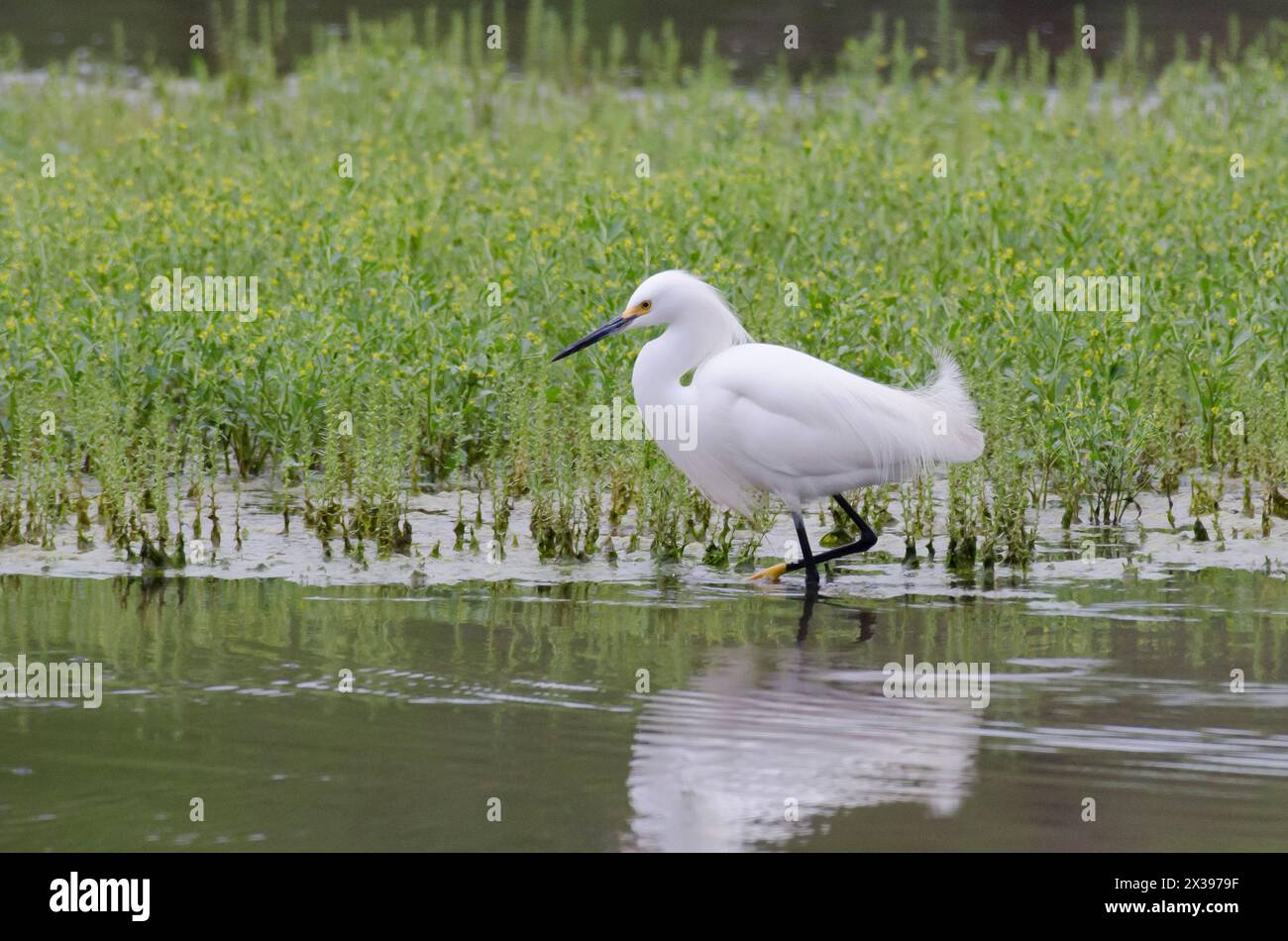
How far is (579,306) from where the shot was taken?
9.77m

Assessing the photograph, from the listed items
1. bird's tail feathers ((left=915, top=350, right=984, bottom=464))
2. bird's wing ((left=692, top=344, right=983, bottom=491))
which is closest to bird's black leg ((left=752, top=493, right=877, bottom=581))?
bird's wing ((left=692, top=344, right=983, bottom=491))

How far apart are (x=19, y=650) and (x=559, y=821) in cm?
250

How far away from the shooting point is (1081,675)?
6.23m

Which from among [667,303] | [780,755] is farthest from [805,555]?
[780,755]

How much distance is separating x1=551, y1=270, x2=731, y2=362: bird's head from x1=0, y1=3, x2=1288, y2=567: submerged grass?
2.05 ft

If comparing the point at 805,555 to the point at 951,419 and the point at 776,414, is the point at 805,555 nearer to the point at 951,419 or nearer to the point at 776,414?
the point at 776,414

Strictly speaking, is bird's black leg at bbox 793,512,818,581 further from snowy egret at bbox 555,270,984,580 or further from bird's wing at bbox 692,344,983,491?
bird's wing at bbox 692,344,983,491

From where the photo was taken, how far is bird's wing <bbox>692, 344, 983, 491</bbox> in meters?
7.42

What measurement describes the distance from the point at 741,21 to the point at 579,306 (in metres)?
14.2

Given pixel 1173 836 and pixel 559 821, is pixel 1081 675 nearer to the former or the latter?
pixel 1173 836

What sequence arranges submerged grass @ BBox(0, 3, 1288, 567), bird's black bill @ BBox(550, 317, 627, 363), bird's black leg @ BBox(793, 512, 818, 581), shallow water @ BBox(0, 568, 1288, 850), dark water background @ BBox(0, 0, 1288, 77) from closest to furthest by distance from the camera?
shallow water @ BBox(0, 568, 1288, 850) < bird's black leg @ BBox(793, 512, 818, 581) < bird's black bill @ BBox(550, 317, 627, 363) < submerged grass @ BBox(0, 3, 1288, 567) < dark water background @ BBox(0, 0, 1288, 77)

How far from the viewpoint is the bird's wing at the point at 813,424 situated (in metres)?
7.42
